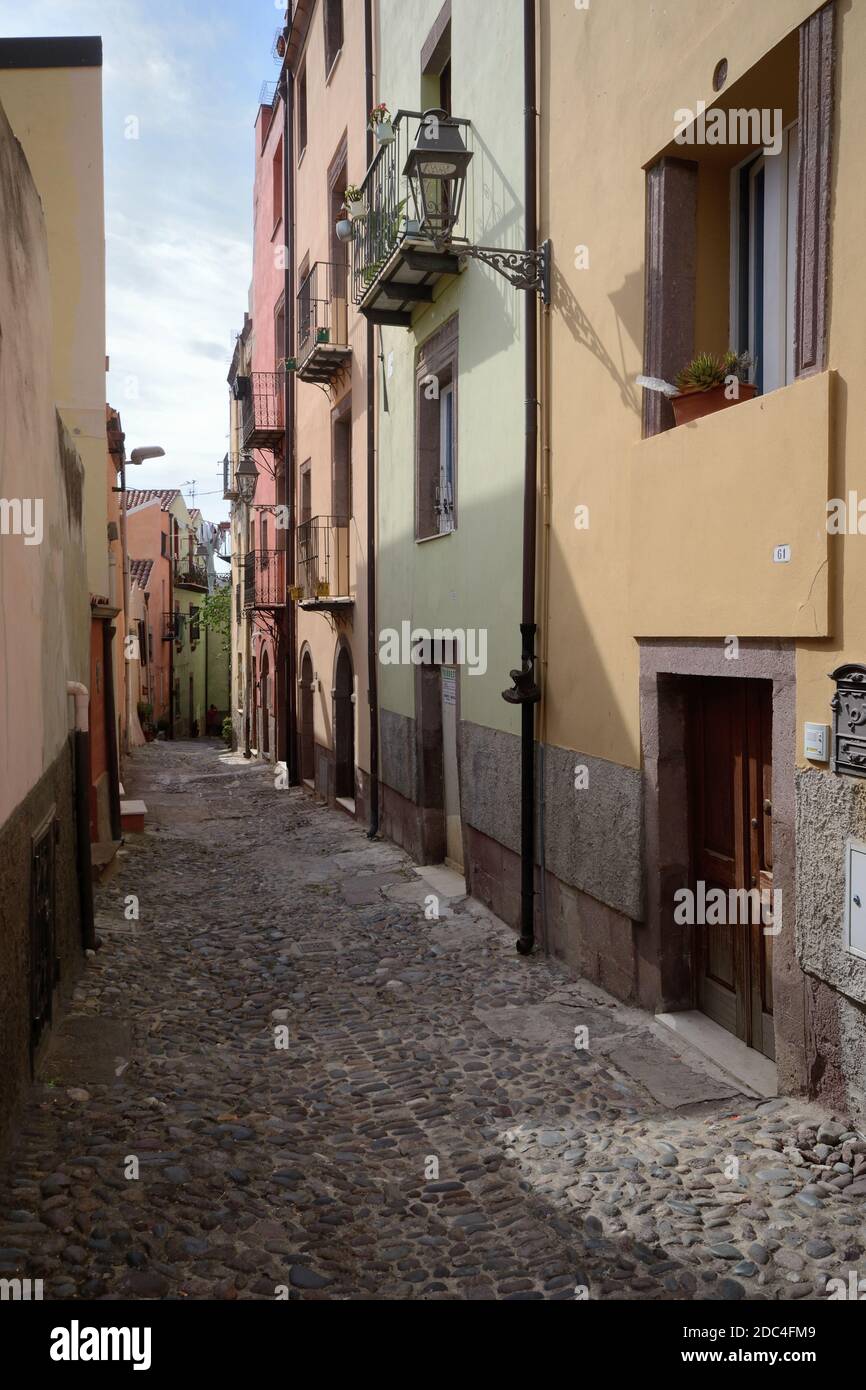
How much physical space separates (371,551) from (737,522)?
332 inches

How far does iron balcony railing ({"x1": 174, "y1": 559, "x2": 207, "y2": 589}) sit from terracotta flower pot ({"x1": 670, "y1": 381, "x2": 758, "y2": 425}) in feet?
141

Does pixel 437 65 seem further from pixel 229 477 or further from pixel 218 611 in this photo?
pixel 218 611

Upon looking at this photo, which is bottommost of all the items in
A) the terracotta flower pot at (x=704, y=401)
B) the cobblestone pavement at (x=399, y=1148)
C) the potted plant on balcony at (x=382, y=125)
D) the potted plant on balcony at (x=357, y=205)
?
the cobblestone pavement at (x=399, y=1148)

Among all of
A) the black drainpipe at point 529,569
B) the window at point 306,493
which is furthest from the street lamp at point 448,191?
the window at point 306,493

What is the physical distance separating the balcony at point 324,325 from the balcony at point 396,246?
9.14 feet

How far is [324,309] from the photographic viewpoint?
15133 millimetres

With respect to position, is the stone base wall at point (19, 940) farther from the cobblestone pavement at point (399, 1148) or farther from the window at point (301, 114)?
the window at point (301, 114)

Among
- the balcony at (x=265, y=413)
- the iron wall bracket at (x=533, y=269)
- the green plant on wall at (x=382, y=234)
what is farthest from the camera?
the balcony at (x=265, y=413)

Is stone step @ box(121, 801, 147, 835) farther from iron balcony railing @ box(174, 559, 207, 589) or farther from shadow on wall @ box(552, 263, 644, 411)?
iron balcony railing @ box(174, 559, 207, 589)

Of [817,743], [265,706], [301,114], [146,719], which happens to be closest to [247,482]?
[265,706]

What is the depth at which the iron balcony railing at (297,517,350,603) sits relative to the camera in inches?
587

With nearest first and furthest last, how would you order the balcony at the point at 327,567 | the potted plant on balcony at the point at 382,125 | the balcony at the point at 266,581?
1. the potted plant on balcony at the point at 382,125
2. the balcony at the point at 327,567
3. the balcony at the point at 266,581

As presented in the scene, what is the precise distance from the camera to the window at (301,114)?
1797 centimetres

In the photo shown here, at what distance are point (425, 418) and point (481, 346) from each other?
204 cm
